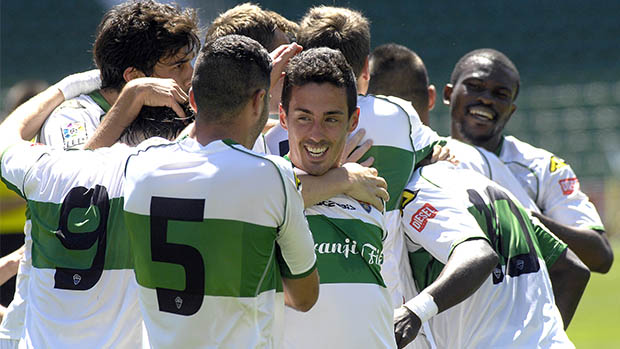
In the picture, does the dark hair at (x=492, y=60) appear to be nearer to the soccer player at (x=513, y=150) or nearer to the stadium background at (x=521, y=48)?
the soccer player at (x=513, y=150)

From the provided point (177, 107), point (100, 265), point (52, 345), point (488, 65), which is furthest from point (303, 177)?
point (488, 65)

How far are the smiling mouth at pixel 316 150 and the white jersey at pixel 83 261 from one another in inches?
26.9

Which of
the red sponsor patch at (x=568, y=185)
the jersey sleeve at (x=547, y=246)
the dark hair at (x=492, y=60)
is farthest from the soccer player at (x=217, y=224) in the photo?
the dark hair at (x=492, y=60)

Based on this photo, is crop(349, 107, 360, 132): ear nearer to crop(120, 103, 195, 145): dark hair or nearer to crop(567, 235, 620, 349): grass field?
crop(120, 103, 195, 145): dark hair

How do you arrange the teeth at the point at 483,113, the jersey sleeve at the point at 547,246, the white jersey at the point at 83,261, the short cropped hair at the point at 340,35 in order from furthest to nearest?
the teeth at the point at 483,113 < the jersey sleeve at the point at 547,246 < the short cropped hair at the point at 340,35 < the white jersey at the point at 83,261

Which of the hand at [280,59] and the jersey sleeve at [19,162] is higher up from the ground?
the hand at [280,59]

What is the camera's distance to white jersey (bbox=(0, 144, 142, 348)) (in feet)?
10.4

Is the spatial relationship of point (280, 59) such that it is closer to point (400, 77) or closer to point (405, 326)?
point (405, 326)

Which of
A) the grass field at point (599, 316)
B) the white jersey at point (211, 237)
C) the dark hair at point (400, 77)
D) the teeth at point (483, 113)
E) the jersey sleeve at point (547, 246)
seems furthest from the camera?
the grass field at point (599, 316)

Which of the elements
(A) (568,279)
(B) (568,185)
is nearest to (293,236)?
(A) (568,279)

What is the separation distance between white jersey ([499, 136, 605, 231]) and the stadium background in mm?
13989

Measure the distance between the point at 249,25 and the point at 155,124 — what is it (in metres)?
0.83

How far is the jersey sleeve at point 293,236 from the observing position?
2.79 metres

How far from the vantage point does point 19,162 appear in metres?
3.28
